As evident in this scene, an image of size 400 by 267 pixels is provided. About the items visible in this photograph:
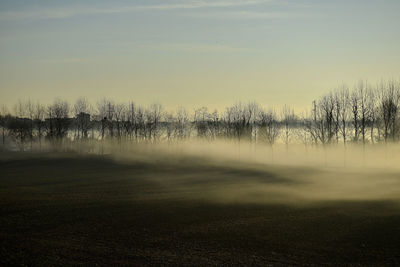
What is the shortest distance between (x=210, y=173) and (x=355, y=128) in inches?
961

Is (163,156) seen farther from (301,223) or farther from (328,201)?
(301,223)

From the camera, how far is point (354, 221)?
25719 millimetres

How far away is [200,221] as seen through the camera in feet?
84.8

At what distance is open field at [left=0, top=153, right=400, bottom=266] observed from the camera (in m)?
19.3

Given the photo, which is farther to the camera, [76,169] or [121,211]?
[76,169]

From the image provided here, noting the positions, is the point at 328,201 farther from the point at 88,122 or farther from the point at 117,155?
the point at 88,122

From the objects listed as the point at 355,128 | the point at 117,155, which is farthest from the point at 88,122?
the point at 355,128

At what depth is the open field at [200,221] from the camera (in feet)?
63.3

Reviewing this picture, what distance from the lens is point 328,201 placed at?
31.6 m

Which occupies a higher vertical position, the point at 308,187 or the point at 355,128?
the point at 355,128

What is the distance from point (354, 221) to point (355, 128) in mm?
39565

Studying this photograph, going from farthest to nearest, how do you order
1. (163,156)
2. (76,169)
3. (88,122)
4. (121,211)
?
(88,122)
(163,156)
(76,169)
(121,211)

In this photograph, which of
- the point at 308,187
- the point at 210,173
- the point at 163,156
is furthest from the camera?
the point at 163,156

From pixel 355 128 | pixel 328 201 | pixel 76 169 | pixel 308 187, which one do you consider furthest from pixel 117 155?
pixel 328 201
